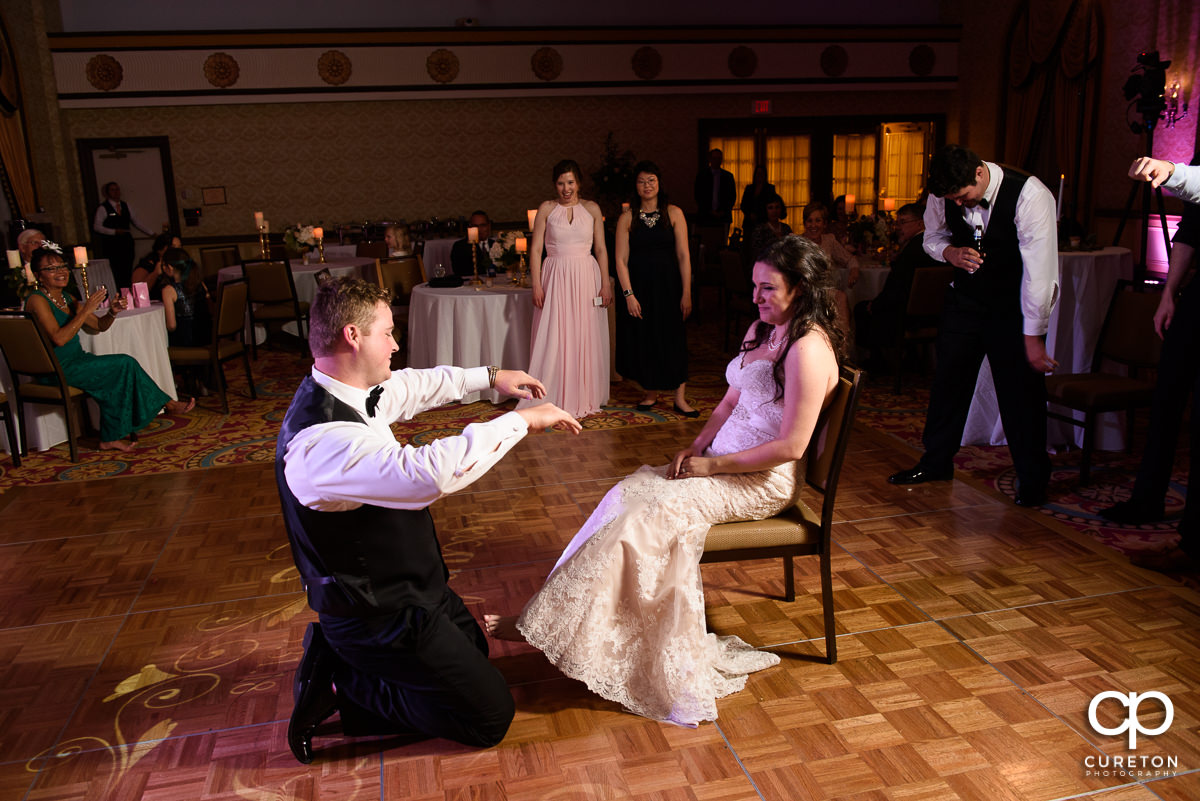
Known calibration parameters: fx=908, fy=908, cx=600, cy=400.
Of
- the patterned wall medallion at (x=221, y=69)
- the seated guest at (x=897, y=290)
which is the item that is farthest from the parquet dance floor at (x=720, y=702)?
the patterned wall medallion at (x=221, y=69)

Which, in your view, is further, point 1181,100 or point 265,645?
point 1181,100

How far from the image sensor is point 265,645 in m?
2.99

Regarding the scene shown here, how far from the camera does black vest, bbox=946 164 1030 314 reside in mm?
3592

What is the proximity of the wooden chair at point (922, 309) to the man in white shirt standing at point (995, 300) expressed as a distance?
1668 mm

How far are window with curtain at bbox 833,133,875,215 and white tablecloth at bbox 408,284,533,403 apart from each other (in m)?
7.61

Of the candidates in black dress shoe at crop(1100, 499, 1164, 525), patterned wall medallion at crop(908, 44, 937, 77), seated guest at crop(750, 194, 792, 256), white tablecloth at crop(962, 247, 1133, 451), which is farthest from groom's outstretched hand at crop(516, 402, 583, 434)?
patterned wall medallion at crop(908, 44, 937, 77)

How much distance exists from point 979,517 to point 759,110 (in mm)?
9142

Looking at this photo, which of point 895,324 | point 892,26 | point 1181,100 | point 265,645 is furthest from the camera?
point 892,26

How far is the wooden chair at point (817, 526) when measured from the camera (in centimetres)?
260

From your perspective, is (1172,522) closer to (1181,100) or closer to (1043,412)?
(1043,412)

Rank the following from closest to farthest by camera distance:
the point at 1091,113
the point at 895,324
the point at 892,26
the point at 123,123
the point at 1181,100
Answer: the point at 895,324 < the point at 1181,100 < the point at 1091,113 < the point at 123,123 < the point at 892,26

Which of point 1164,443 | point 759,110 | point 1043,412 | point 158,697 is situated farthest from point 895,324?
point 759,110

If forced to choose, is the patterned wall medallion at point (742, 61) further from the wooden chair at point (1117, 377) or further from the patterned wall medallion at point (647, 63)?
the wooden chair at point (1117, 377)

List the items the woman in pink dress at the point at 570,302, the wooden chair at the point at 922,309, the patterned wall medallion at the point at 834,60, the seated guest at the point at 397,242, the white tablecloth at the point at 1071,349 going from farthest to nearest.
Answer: the patterned wall medallion at the point at 834,60
the seated guest at the point at 397,242
the wooden chair at the point at 922,309
the woman in pink dress at the point at 570,302
the white tablecloth at the point at 1071,349
